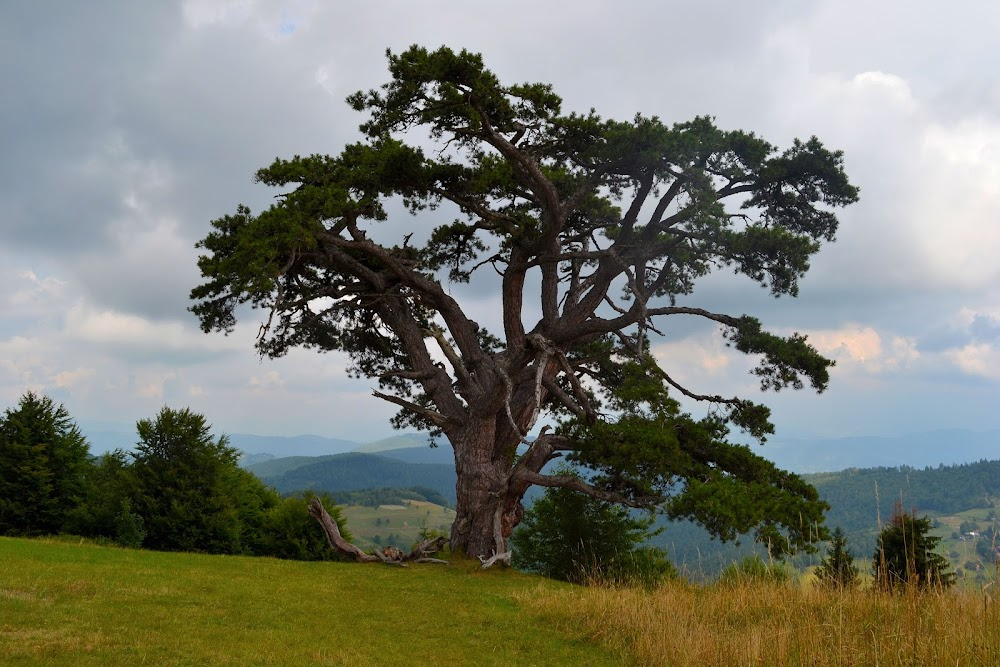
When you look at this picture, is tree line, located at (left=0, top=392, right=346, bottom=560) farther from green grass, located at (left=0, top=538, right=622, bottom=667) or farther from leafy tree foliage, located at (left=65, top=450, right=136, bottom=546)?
green grass, located at (left=0, top=538, right=622, bottom=667)

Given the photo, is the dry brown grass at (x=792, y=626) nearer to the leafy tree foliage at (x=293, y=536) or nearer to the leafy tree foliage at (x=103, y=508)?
the leafy tree foliage at (x=293, y=536)

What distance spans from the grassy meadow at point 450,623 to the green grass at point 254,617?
0.10 feet

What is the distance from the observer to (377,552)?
2000cm

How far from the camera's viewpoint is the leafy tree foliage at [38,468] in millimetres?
20984

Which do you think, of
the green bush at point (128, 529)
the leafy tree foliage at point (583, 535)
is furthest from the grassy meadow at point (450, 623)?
the leafy tree foliage at point (583, 535)

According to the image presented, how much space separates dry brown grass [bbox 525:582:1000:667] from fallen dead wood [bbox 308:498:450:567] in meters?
9.03

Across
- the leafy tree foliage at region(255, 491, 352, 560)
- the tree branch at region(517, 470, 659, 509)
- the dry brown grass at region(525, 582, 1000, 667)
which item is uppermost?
the tree branch at region(517, 470, 659, 509)

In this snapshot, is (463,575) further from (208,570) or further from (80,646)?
(80,646)

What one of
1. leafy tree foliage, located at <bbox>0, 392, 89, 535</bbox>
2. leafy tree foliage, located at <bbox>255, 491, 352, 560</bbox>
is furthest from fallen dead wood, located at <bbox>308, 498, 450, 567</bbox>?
leafy tree foliage, located at <bbox>0, 392, 89, 535</bbox>

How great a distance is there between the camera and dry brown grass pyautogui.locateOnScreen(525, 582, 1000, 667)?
6859 mm

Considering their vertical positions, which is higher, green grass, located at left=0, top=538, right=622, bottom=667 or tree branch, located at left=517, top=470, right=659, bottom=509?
tree branch, located at left=517, top=470, right=659, bottom=509

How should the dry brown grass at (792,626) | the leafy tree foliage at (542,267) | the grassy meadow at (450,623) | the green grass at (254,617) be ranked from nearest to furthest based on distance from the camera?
1. the dry brown grass at (792,626)
2. the grassy meadow at (450,623)
3. the green grass at (254,617)
4. the leafy tree foliage at (542,267)

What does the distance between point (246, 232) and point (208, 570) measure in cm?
771

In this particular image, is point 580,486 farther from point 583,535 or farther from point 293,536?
point 293,536
